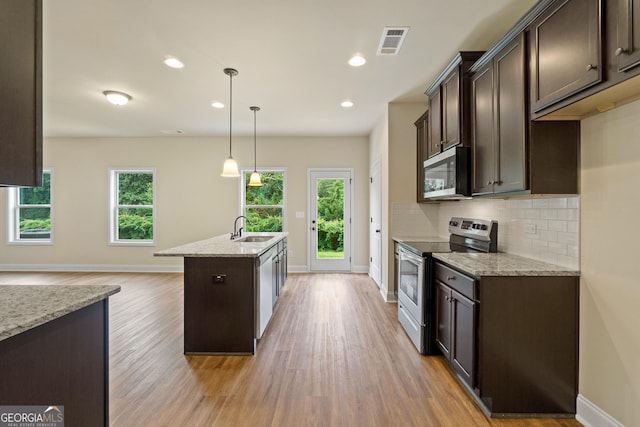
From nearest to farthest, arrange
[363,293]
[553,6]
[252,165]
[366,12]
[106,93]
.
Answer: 1. [553,6]
2. [366,12]
3. [106,93]
4. [363,293]
5. [252,165]

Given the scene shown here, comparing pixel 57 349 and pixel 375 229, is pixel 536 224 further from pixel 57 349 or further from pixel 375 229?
pixel 375 229

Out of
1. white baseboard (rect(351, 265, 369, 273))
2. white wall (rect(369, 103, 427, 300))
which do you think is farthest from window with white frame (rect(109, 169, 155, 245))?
white wall (rect(369, 103, 427, 300))

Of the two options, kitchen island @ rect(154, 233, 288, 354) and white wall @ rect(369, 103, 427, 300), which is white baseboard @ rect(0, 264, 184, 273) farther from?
white wall @ rect(369, 103, 427, 300)

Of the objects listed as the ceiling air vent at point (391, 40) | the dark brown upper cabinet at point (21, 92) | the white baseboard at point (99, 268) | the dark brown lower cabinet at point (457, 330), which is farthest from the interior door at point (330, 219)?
the dark brown upper cabinet at point (21, 92)

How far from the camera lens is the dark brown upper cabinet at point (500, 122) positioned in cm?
204

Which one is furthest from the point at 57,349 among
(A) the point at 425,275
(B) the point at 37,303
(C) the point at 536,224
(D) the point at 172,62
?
(D) the point at 172,62

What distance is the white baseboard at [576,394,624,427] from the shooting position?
1752 mm

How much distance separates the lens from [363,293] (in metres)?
4.87

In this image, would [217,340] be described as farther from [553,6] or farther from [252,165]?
[252,165]

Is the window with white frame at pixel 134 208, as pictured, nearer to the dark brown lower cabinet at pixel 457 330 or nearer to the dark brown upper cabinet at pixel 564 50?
the dark brown lower cabinet at pixel 457 330

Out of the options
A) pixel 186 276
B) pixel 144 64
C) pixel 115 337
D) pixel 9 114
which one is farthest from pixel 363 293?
pixel 9 114

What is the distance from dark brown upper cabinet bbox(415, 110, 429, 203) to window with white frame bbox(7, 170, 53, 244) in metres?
7.26

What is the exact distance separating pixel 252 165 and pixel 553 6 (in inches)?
213

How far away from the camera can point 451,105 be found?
292cm
